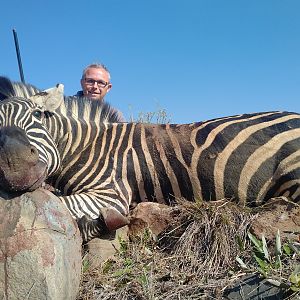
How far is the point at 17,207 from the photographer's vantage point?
2.32m

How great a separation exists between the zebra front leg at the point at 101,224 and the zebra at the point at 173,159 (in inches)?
8.6

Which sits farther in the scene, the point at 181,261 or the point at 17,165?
the point at 181,261

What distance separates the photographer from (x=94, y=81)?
611 centimetres

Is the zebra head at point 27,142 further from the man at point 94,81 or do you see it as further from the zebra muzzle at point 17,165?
the man at point 94,81

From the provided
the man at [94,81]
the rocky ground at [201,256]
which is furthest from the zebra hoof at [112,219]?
the man at [94,81]

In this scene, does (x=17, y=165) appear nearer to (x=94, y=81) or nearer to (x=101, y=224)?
(x=101, y=224)

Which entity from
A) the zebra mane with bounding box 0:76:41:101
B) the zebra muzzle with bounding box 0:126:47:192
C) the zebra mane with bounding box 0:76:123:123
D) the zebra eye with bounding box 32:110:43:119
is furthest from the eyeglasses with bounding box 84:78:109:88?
the zebra muzzle with bounding box 0:126:47:192

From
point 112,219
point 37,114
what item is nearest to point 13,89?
point 37,114

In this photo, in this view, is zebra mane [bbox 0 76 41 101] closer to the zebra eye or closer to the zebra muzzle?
the zebra eye

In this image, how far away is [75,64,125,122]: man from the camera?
6105 millimetres

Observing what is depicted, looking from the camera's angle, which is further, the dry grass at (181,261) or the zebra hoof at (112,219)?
the zebra hoof at (112,219)

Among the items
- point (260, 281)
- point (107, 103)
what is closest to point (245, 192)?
point (260, 281)

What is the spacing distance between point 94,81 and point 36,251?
4.13m

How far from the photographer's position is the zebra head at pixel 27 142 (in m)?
2.40
